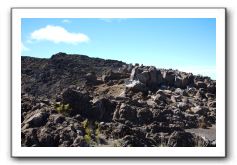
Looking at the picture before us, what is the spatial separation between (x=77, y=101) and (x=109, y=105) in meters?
0.44

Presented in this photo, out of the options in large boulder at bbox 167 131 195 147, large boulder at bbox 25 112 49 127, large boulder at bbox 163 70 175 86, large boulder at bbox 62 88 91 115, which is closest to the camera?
large boulder at bbox 167 131 195 147

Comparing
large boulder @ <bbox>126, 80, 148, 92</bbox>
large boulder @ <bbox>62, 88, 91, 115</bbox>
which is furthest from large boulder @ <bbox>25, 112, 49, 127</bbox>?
large boulder @ <bbox>126, 80, 148, 92</bbox>

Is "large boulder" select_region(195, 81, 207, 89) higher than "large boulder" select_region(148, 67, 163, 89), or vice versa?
"large boulder" select_region(148, 67, 163, 89)

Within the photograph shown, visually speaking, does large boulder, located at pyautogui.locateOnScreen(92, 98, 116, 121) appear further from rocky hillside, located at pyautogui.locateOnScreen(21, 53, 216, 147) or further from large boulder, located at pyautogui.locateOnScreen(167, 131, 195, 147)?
large boulder, located at pyautogui.locateOnScreen(167, 131, 195, 147)

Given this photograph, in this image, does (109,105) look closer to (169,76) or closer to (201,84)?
(169,76)

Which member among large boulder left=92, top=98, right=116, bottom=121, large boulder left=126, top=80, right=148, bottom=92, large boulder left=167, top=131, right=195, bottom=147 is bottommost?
large boulder left=167, top=131, right=195, bottom=147

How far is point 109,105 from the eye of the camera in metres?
8.12

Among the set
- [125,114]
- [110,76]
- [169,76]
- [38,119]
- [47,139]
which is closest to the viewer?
[47,139]

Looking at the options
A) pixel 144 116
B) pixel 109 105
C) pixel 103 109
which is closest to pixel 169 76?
pixel 144 116

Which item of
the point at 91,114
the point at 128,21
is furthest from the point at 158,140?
the point at 128,21

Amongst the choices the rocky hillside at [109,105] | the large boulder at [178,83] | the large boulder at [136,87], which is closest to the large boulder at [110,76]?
the rocky hillside at [109,105]

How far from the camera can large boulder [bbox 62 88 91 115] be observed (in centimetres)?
803
